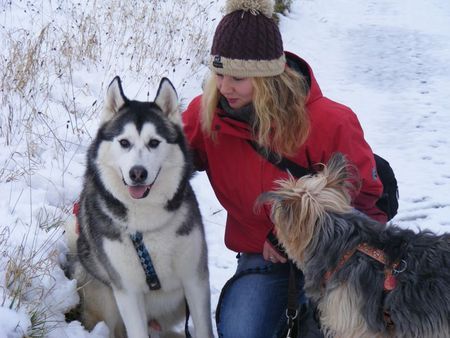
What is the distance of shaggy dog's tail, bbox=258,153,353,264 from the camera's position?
234 cm

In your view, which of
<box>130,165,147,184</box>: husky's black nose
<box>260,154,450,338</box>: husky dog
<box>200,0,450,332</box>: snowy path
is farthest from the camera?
<box>200,0,450,332</box>: snowy path

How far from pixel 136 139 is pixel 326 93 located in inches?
206

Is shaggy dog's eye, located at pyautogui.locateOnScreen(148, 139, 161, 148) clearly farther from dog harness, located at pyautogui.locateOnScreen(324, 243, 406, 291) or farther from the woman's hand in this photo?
dog harness, located at pyautogui.locateOnScreen(324, 243, 406, 291)

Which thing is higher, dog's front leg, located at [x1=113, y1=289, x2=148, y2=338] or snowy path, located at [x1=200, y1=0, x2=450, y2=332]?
dog's front leg, located at [x1=113, y1=289, x2=148, y2=338]

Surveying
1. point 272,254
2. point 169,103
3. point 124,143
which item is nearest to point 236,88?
point 169,103

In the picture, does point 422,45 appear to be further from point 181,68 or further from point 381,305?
point 381,305

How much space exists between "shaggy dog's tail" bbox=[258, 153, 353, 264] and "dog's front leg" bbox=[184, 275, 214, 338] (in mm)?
830

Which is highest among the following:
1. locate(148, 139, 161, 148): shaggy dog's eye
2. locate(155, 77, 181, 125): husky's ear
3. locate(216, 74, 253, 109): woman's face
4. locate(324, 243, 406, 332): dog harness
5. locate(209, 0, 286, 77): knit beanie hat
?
locate(209, 0, 286, 77): knit beanie hat

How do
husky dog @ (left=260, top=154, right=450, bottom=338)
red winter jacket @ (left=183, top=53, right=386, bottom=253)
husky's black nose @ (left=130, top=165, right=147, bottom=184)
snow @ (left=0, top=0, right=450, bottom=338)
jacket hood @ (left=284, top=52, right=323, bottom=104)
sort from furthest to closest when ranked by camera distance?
snow @ (left=0, top=0, right=450, bottom=338), jacket hood @ (left=284, top=52, right=323, bottom=104), red winter jacket @ (left=183, top=53, right=386, bottom=253), husky's black nose @ (left=130, top=165, right=147, bottom=184), husky dog @ (left=260, top=154, right=450, bottom=338)

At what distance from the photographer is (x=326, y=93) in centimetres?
762

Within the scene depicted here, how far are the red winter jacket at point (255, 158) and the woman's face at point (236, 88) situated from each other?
0.46 feet

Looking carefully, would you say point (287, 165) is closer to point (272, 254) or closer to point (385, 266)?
point (272, 254)

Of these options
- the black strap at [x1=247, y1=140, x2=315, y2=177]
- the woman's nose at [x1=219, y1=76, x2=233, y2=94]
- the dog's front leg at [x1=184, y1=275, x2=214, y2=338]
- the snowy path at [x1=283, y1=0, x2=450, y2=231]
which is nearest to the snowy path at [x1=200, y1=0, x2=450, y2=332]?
the snowy path at [x1=283, y1=0, x2=450, y2=231]

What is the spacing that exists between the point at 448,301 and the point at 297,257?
0.65 m
